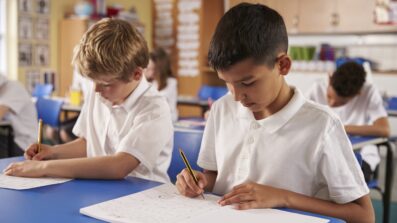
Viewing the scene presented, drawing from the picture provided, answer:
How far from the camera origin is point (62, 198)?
3.91 ft

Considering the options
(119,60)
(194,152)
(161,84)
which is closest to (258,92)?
(119,60)

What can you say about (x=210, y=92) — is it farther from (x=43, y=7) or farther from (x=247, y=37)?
(x=247, y=37)

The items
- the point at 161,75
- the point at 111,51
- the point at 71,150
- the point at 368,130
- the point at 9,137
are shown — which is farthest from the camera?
the point at 161,75

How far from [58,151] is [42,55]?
5.33 metres

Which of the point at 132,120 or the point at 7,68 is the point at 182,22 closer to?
the point at 7,68

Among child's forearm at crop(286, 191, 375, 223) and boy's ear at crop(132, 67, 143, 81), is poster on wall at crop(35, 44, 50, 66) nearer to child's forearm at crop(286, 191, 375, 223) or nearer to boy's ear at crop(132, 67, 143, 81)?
boy's ear at crop(132, 67, 143, 81)

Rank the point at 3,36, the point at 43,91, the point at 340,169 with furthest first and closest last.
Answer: the point at 3,36 → the point at 43,91 → the point at 340,169

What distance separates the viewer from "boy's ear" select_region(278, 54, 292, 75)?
3.94ft

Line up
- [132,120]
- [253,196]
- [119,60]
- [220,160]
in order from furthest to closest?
1. [132,120]
2. [119,60]
3. [220,160]
4. [253,196]

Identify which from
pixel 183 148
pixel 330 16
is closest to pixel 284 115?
pixel 183 148

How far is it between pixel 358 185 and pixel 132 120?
2.53ft

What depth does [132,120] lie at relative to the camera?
5.43ft

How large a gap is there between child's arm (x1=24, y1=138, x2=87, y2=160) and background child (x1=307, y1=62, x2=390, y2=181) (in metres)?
1.50

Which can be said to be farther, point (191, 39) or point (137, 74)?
point (191, 39)
